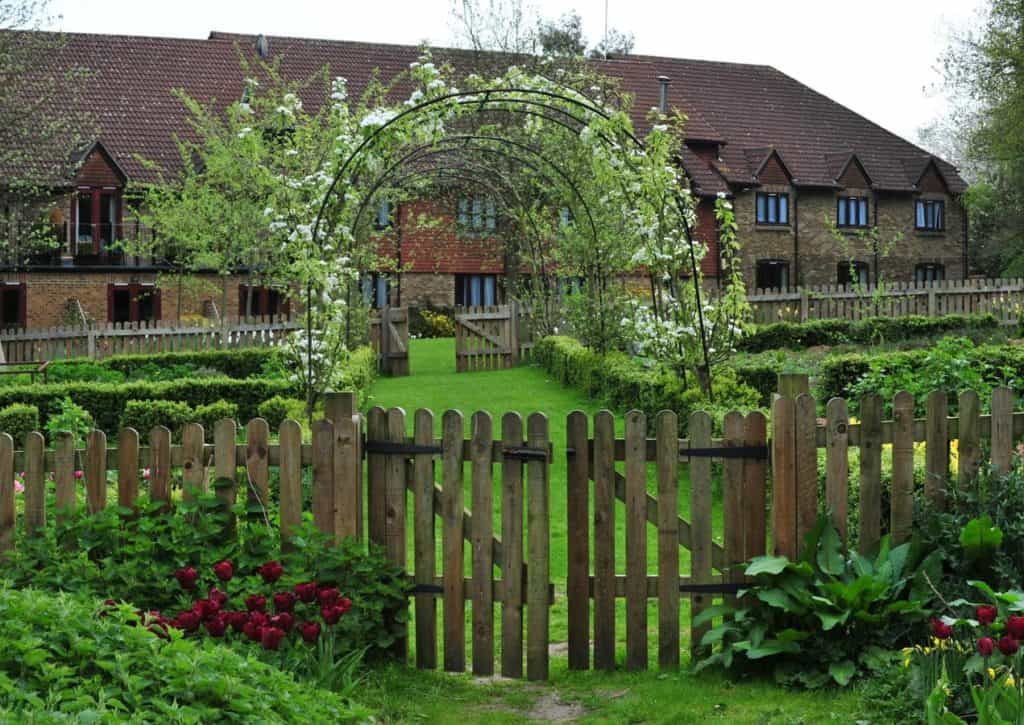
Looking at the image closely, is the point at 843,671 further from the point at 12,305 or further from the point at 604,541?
the point at 12,305

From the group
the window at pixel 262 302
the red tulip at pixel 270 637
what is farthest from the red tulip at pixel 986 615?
the window at pixel 262 302

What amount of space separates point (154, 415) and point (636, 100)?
97.7ft

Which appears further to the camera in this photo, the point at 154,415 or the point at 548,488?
the point at 154,415

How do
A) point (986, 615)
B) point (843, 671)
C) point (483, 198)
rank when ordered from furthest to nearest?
point (483, 198), point (843, 671), point (986, 615)

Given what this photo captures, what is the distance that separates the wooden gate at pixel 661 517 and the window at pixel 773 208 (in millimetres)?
35753

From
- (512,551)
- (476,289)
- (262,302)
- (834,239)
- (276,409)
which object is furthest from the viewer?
(834,239)

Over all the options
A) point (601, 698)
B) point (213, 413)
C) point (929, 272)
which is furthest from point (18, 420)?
point (929, 272)

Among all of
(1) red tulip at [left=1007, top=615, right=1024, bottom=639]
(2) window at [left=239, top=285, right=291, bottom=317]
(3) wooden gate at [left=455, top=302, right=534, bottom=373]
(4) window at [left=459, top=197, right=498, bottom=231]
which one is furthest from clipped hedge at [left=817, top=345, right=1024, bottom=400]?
(2) window at [left=239, top=285, right=291, bottom=317]

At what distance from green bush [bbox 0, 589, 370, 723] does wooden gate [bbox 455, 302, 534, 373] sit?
59.4 ft

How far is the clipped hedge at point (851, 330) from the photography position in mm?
25214

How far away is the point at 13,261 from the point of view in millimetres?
29922

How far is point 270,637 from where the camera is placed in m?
5.63

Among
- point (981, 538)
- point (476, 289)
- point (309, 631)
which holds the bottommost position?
point (309, 631)

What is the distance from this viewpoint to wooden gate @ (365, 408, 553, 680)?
21.8 ft
